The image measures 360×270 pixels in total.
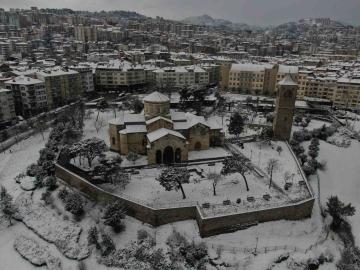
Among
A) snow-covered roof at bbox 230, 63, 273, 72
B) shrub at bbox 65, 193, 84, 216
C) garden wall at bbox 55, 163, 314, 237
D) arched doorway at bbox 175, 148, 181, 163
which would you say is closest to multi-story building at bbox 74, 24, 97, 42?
snow-covered roof at bbox 230, 63, 273, 72

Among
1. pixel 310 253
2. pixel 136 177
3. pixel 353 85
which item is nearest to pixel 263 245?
pixel 310 253

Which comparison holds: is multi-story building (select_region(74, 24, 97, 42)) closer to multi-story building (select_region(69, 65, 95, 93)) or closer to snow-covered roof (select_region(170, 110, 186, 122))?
multi-story building (select_region(69, 65, 95, 93))

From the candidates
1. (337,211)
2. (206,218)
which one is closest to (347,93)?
(337,211)

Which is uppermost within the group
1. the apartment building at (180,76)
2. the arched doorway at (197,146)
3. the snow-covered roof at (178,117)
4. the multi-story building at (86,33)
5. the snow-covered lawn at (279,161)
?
the multi-story building at (86,33)

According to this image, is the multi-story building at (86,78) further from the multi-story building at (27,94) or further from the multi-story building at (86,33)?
the multi-story building at (86,33)

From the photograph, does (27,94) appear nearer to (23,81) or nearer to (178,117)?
(23,81)

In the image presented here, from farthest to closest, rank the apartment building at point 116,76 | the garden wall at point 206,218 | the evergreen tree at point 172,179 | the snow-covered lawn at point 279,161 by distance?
1. the apartment building at point 116,76
2. the snow-covered lawn at point 279,161
3. the evergreen tree at point 172,179
4. the garden wall at point 206,218

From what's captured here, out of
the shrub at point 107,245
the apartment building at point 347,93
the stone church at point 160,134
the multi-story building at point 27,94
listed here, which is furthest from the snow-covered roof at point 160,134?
the apartment building at point 347,93
